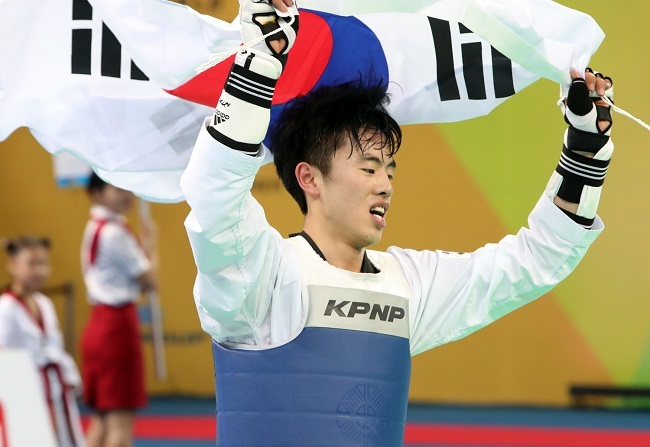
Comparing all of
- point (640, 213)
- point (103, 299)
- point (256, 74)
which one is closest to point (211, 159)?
point (256, 74)

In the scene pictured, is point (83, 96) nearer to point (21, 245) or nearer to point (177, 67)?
point (177, 67)

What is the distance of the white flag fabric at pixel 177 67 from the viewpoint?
2.90m

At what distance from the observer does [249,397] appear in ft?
8.69

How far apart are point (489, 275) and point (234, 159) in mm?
933

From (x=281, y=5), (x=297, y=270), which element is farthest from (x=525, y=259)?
(x=281, y=5)

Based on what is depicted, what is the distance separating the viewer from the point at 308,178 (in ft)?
9.26

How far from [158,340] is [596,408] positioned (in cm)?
398

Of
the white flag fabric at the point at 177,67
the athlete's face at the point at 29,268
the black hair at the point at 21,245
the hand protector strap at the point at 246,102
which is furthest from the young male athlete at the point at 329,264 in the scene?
the black hair at the point at 21,245

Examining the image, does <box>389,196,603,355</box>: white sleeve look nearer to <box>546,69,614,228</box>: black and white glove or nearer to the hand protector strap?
<box>546,69,614,228</box>: black and white glove

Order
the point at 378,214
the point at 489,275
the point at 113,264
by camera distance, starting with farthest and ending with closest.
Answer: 1. the point at 113,264
2. the point at 489,275
3. the point at 378,214

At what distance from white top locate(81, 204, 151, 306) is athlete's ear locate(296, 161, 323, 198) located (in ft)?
12.3

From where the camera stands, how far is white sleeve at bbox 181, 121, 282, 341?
7.72ft

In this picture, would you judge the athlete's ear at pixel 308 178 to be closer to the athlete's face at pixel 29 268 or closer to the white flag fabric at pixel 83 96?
the white flag fabric at pixel 83 96

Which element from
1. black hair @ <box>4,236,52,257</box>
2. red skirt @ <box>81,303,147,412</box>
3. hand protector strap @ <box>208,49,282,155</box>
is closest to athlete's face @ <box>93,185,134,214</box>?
black hair @ <box>4,236,52,257</box>
